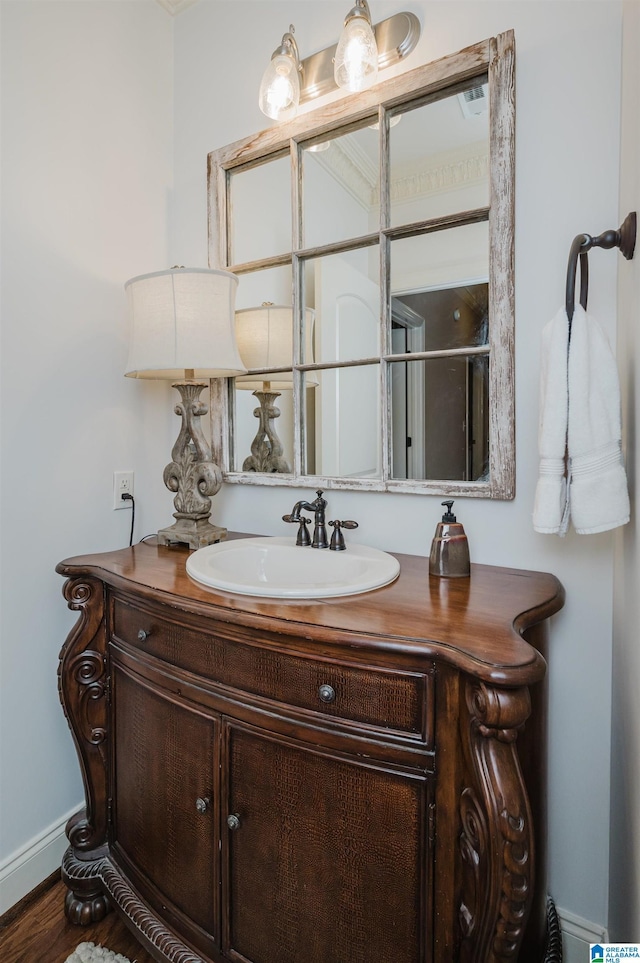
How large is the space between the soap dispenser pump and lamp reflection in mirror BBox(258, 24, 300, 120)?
1252 mm

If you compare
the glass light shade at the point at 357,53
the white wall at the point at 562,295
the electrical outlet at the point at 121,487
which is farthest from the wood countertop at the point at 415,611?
the glass light shade at the point at 357,53

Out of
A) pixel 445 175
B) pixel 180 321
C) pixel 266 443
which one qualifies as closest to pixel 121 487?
pixel 266 443

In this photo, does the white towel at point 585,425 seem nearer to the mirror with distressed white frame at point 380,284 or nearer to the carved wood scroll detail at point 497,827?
the mirror with distressed white frame at point 380,284

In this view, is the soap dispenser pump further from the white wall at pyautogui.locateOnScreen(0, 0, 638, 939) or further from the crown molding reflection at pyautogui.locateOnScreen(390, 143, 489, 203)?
the crown molding reflection at pyautogui.locateOnScreen(390, 143, 489, 203)

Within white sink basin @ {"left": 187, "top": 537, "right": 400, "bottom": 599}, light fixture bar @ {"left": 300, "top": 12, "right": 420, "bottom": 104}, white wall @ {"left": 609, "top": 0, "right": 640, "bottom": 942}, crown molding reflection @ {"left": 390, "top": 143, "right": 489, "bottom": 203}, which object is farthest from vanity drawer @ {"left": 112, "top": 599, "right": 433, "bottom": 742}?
light fixture bar @ {"left": 300, "top": 12, "right": 420, "bottom": 104}

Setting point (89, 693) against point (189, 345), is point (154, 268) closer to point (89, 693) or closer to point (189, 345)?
point (189, 345)

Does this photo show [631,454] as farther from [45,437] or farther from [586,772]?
[45,437]

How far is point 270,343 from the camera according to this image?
156cm

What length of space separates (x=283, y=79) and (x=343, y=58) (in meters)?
0.20

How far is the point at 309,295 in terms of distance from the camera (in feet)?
4.92

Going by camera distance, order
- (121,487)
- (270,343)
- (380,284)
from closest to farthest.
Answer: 1. (380,284)
2. (270,343)
3. (121,487)

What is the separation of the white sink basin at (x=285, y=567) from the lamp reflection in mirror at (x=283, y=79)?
4.01 ft

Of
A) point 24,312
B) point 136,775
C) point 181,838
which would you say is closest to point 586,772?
point 181,838

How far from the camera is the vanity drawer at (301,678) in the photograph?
0.77 metres
